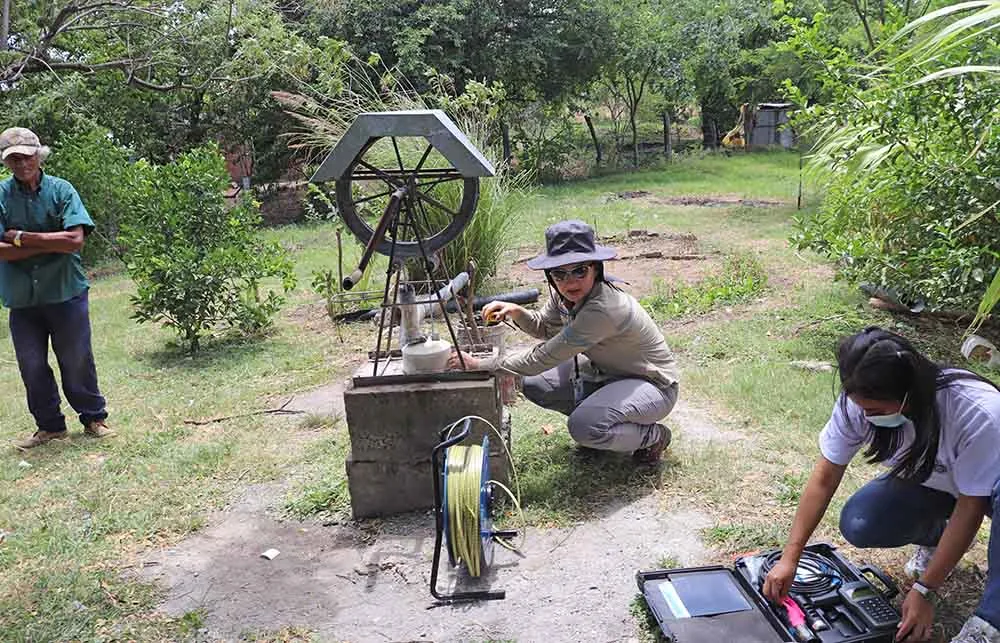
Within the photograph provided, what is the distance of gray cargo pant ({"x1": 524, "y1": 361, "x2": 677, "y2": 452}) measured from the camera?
10.5 ft

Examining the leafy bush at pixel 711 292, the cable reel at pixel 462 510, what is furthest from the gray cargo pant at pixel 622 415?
the leafy bush at pixel 711 292

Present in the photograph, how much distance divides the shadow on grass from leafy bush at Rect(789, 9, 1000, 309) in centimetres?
200

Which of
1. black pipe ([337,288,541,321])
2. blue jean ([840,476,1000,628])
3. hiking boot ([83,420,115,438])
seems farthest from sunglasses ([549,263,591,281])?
hiking boot ([83,420,115,438])

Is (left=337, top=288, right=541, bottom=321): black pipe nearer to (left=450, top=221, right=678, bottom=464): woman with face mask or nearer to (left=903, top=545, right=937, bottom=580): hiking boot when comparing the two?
(left=450, top=221, right=678, bottom=464): woman with face mask

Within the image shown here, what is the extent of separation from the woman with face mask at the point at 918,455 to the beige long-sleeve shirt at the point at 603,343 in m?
1.08

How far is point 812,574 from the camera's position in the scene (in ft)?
8.04

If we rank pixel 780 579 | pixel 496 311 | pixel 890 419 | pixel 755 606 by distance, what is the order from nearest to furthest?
pixel 890 419 → pixel 780 579 → pixel 755 606 → pixel 496 311

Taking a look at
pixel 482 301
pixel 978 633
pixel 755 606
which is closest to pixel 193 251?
pixel 482 301

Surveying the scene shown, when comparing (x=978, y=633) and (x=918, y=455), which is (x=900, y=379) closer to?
(x=918, y=455)

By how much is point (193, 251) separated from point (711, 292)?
4091 mm

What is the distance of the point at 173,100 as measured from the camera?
44.3 feet

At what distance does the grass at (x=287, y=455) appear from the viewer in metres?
2.86

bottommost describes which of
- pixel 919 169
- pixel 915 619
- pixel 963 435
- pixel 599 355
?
pixel 915 619

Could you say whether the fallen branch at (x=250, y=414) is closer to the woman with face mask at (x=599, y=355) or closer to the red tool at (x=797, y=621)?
the woman with face mask at (x=599, y=355)
